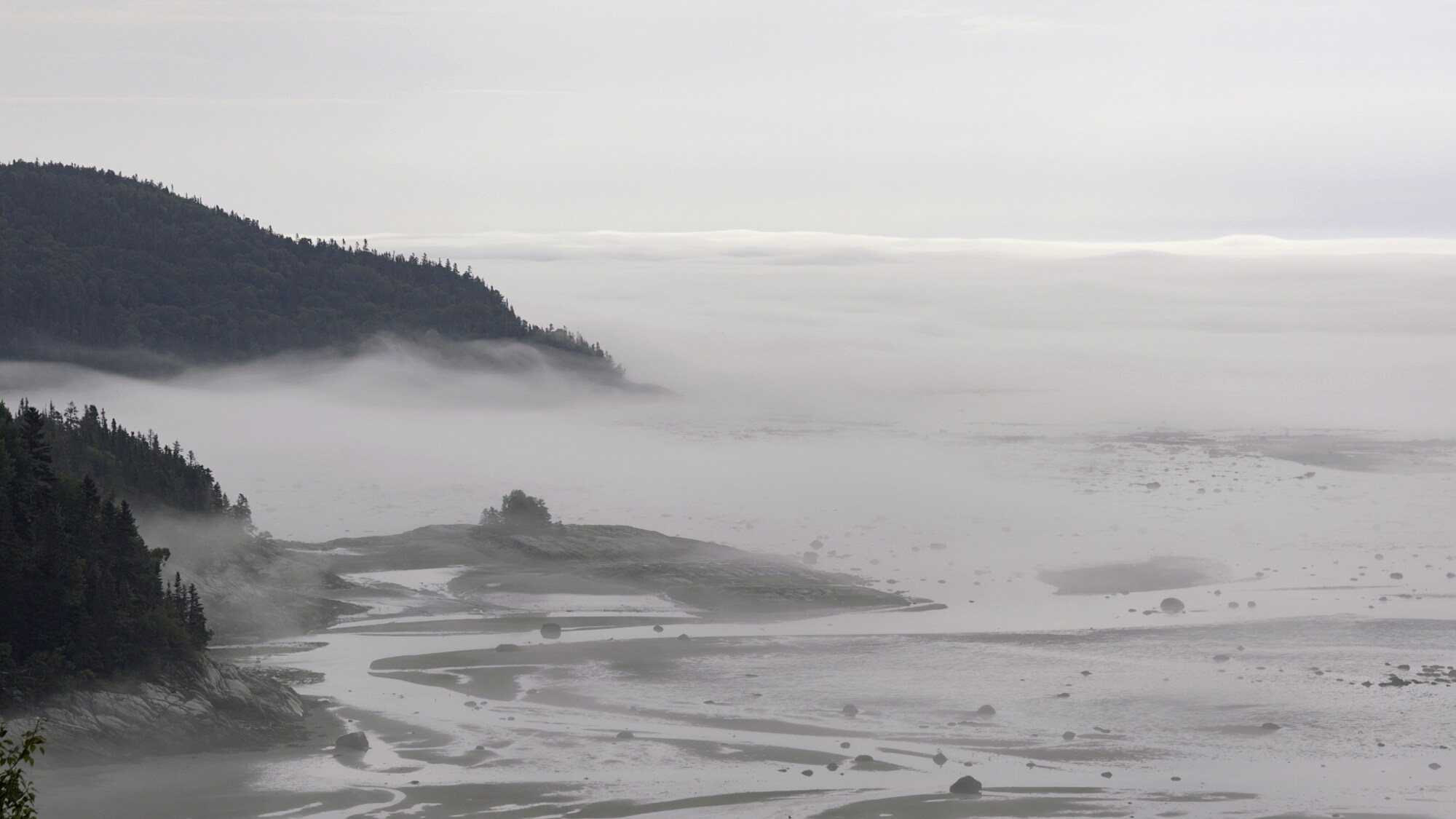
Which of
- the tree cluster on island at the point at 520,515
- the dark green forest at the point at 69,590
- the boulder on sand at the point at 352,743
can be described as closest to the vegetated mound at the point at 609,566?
the tree cluster on island at the point at 520,515

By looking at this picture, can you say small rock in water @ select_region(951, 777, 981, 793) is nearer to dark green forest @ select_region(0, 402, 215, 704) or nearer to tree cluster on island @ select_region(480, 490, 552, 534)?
dark green forest @ select_region(0, 402, 215, 704)

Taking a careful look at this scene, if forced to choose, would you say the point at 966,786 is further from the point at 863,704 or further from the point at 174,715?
the point at 174,715

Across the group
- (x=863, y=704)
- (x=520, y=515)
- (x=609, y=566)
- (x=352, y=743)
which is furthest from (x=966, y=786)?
(x=520, y=515)

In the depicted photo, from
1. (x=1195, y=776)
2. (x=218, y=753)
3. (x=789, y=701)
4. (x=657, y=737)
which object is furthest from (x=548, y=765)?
(x=1195, y=776)

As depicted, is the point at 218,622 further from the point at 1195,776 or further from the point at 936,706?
the point at 1195,776

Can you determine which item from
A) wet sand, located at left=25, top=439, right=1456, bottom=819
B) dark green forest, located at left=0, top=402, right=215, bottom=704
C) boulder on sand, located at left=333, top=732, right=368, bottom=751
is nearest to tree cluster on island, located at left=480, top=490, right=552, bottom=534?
wet sand, located at left=25, top=439, right=1456, bottom=819

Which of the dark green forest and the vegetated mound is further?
the vegetated mound

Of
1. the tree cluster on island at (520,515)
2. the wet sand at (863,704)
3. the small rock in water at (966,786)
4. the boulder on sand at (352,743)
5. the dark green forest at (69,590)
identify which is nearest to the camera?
the wet sand at (863,704)

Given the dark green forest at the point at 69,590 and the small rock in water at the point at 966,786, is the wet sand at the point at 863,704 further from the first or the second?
the dark green forest at the point at 69,590
